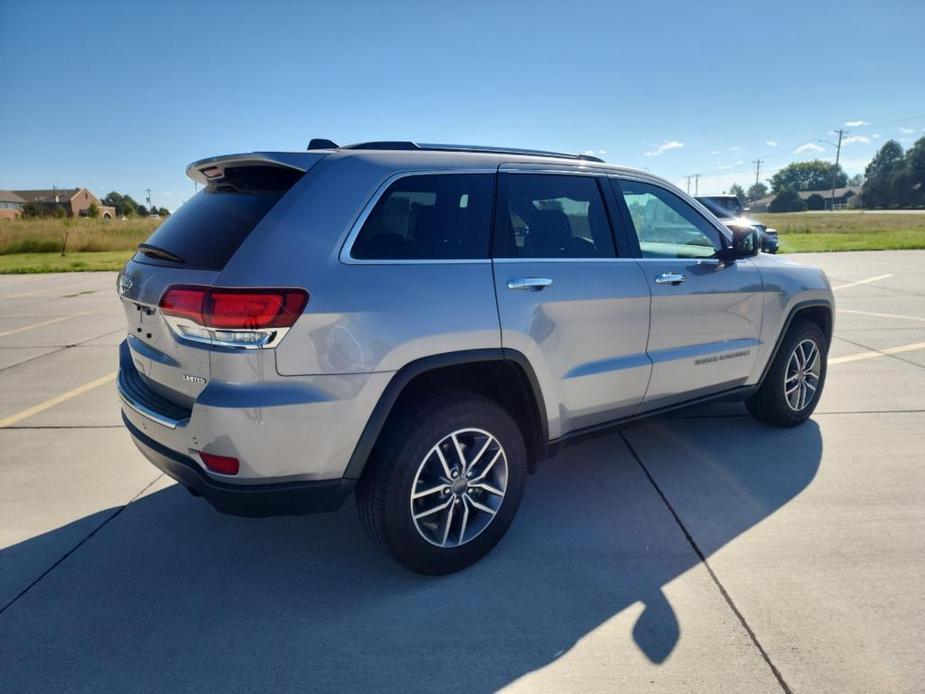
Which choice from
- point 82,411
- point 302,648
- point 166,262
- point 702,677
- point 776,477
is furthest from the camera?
point 82,411

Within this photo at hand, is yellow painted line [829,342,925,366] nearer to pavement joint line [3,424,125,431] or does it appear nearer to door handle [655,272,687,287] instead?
door handle [655,272,687,287]

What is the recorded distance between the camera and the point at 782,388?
4.39m

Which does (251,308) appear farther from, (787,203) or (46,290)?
(787,203)

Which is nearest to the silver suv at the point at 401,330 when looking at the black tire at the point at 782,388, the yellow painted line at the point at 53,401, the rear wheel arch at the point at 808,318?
the rear wheel arch at the point at 808,318

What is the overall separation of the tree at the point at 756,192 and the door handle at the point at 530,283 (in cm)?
16901

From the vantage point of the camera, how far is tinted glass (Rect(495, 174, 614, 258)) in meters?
3.01

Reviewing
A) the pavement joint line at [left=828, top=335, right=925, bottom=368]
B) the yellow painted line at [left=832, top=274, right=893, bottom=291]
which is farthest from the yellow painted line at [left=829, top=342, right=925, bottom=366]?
the yellow painted line at [left=832, top=274, right=893, bottom=291]

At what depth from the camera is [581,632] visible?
247cm

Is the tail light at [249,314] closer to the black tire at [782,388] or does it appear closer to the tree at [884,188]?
the black tire at [782,388]

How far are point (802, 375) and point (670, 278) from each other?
1.72 meters

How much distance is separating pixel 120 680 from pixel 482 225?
7.55 feet

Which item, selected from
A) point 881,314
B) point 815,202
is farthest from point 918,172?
point 881,314

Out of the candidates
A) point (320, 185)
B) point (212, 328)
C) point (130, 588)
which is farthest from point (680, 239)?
point (130, 588)

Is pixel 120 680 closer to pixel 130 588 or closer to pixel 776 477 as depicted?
pixel 130 588
